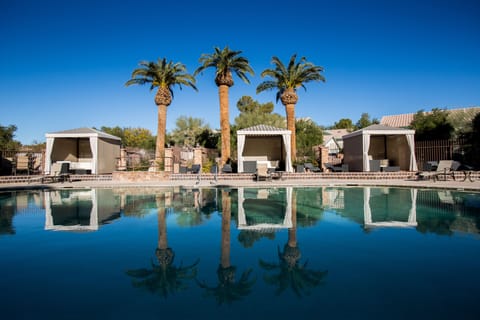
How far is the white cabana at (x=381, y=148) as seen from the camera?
16.5 metres

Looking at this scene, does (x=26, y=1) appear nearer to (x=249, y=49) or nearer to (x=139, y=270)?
(x=249, y=49)

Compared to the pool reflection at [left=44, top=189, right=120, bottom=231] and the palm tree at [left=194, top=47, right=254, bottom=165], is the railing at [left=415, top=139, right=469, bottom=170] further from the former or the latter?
the pool reflection at [left=44, top=189, right=120, bottom=231]

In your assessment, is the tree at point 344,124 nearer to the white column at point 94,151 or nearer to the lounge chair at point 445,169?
the lounge chair at point 445,169

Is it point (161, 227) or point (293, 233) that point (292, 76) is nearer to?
point (293, 233)

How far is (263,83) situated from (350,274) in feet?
61.9

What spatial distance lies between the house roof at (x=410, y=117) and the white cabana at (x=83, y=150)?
1077 inches

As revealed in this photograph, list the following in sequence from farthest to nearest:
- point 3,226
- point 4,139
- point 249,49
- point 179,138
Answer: point 179,138 → point 4,139 → point 249,49 → point 3,226

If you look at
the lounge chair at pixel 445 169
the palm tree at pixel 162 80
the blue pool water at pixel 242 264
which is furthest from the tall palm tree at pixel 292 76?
the blue pool water at pixel 242 264

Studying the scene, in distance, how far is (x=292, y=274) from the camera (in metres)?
3.26

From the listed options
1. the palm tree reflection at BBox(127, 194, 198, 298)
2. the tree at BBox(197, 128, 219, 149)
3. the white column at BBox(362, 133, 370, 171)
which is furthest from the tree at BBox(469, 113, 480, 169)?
the tree at BBox(197, 128, 219, 149)

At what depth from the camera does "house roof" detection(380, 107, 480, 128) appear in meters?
29.5

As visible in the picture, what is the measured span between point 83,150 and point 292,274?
2048 centimetres

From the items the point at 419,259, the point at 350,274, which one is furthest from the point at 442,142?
the point at 350,274

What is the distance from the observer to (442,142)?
17125mm
